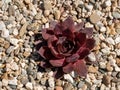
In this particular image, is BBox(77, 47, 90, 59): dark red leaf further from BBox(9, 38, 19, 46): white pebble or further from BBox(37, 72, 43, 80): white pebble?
BBox(9, 38, 19, 46): white pebble

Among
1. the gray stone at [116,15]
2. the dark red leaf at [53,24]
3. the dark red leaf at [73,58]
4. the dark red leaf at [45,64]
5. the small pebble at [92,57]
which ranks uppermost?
the gray stone at [116,15]

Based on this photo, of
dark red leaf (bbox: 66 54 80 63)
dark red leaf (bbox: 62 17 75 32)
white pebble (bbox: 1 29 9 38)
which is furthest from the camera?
white pebble (bbox: 1 29 9 38)

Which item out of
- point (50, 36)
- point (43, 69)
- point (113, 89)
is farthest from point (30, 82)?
point (113, 89)

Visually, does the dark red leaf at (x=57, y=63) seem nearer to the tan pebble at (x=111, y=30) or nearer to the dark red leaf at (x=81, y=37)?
the dark red leaf at (x=81, y=37)

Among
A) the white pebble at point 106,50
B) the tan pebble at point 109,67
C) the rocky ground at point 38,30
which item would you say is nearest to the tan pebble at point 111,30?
the rocky ground at point 38,30

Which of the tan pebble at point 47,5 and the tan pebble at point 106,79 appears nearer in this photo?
the tan pebble at point 106,79

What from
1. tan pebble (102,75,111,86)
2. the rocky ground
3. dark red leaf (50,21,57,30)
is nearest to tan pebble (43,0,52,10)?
the rocky ground

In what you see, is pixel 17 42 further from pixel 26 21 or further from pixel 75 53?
pixel 75 53

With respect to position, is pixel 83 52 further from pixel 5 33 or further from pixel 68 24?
pixel 5 33
